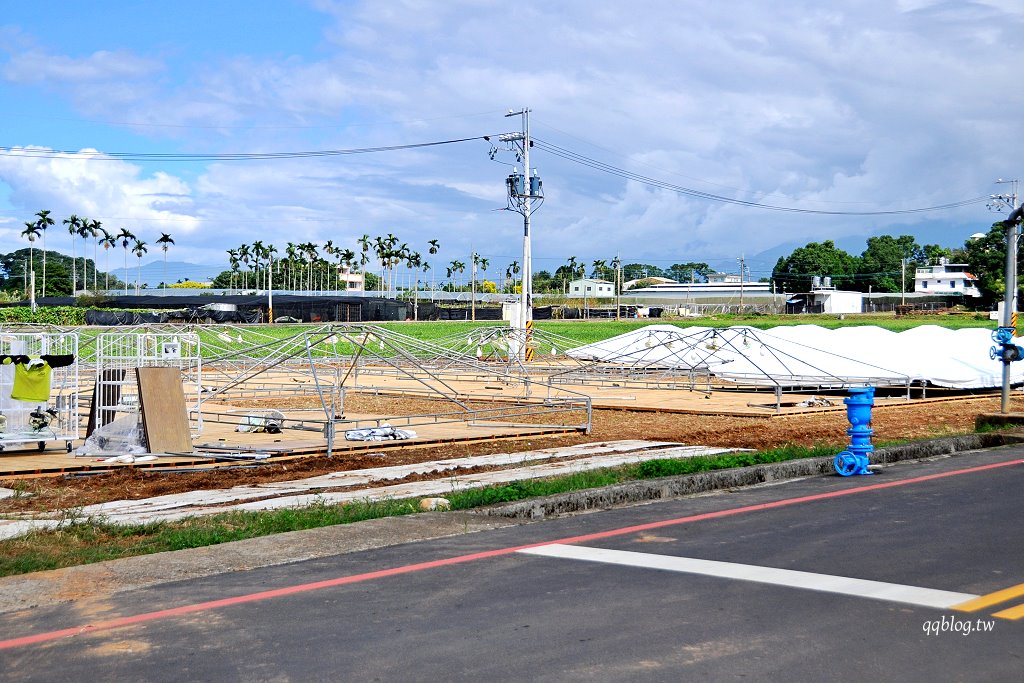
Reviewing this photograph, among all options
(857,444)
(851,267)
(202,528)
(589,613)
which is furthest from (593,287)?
(589,613)

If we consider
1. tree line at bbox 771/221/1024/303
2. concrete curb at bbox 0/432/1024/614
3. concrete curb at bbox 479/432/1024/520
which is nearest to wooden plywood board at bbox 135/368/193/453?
concrete curb at bbox 0/432/1024/614

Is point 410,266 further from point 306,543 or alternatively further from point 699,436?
point 306,543

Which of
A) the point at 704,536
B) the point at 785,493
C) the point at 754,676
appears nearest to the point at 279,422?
the point at 785,493

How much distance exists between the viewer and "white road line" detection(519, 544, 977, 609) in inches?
270

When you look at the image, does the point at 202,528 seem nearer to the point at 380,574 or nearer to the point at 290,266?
the point at 380,574

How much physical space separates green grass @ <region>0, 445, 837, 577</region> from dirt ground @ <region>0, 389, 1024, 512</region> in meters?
3.07

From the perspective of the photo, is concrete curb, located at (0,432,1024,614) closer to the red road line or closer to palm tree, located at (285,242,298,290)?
the red road line

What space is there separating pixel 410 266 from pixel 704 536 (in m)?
140

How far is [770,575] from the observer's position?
7.49 metres

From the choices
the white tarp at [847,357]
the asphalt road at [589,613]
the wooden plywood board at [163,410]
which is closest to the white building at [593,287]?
the white tarp at [847,357]

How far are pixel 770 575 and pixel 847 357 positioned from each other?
28.5 meters

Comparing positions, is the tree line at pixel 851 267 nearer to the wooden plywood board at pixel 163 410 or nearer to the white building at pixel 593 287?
the white building at pixel 593 287

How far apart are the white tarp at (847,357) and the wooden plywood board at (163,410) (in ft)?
62.1

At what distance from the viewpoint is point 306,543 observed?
344 inches
